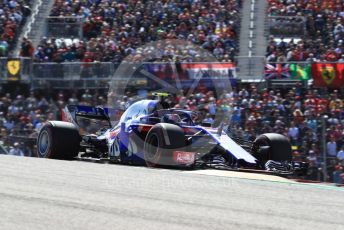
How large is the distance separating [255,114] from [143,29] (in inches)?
382

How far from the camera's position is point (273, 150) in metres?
13.8

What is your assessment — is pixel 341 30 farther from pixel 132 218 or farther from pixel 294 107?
pixel 132 218

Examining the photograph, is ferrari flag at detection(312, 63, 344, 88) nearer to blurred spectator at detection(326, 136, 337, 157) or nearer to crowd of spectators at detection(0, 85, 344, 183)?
→ crowd of spectators at detection(0, 85, 344, 183)

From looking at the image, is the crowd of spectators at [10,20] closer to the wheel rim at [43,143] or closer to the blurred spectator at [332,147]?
the wheel rim at [43,143]

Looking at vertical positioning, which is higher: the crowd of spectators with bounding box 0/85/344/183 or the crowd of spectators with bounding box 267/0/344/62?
the crowd of spectators with bounding box 267/0/344/62

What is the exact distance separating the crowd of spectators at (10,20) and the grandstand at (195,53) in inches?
1.7

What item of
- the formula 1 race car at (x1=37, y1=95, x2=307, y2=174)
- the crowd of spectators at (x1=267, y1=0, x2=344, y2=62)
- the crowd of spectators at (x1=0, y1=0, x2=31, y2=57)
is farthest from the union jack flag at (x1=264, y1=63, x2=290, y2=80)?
the crowd of spectators at (x1=0, y1=0, x2=31, y2=57)

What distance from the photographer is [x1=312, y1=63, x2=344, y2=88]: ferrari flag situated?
22594mm

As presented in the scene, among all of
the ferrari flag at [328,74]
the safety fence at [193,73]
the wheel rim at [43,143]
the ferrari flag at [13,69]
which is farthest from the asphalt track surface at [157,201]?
the ferrari flag at [13,69]

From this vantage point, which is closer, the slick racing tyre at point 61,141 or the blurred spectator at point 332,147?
the slick racing tyre at point 61,141

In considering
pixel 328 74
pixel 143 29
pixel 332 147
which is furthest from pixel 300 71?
pixel 332 147

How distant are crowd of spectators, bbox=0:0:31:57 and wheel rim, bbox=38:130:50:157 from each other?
44.4 ft

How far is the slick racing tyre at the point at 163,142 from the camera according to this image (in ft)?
42.3

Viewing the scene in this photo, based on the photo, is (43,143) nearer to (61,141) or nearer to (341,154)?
(61,141)
